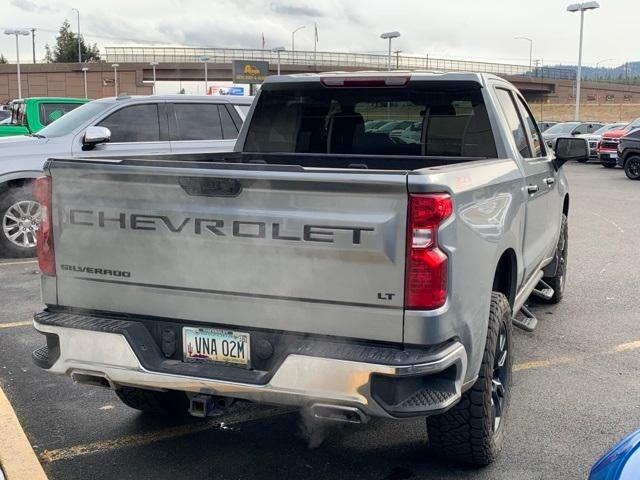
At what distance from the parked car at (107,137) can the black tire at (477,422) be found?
19.1 feet

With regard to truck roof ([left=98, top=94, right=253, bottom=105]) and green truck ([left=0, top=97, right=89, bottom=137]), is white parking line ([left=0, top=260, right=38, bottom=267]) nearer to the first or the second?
truck roof ([left=98, top=94, right=253, bottom=105])

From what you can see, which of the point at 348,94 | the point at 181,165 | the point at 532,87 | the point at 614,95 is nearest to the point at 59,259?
the point at 181,165

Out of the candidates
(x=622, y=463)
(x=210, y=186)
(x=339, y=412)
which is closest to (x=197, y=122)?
(x=210, y=186)

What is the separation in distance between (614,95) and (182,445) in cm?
11238

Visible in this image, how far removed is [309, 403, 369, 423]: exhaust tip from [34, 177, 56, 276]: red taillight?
1.45 meters

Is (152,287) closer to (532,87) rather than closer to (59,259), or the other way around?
(59,259)

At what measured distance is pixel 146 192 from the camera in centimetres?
317

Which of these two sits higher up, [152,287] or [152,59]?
[152,59]

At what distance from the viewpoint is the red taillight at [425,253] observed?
2.81m

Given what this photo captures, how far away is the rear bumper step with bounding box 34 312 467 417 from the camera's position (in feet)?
9.37

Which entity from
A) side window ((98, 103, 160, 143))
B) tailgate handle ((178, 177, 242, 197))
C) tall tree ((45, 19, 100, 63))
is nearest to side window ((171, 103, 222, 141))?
side window ((98, 103, 160, 143))

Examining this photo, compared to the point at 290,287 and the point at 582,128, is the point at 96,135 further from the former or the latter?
the point at 582,128

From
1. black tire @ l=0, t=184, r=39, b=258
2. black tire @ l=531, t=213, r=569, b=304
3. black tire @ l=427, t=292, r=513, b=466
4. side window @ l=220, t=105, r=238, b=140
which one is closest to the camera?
black tire @ l=427, t=292, r=513, b=466

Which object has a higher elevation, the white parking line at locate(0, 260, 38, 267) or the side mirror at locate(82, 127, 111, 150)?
the side mirror at locate(82, 127, 111, 150)
